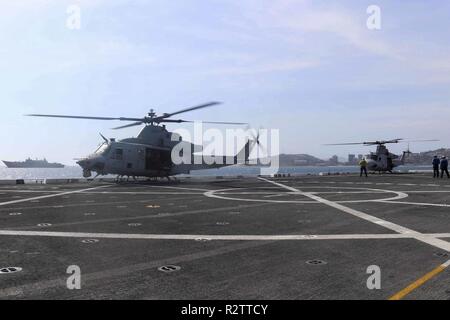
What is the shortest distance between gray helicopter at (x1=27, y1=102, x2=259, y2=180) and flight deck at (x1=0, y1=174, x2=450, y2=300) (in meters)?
18.8

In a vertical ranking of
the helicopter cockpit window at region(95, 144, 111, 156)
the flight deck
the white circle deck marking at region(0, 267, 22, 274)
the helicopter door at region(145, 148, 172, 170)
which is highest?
the helicopter cockpit window at region(95, 144, 111, 156)

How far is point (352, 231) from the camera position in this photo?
11.5 metres

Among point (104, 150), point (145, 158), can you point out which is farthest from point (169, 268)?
point (145, 158)

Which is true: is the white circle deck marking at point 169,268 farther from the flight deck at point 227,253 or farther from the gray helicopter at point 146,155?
the gray helicopter at point 146,155

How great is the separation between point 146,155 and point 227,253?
96.0 feet

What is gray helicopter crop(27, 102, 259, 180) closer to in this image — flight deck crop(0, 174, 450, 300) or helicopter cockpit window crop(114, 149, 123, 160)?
helicopter cockpit window crop(114, 149, 123, 160)

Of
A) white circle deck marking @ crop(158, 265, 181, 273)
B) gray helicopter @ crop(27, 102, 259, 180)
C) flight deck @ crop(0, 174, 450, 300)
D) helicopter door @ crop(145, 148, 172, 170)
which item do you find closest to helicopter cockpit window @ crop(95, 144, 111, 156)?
gray helicopter @ crop(27, 102, 259, 180)

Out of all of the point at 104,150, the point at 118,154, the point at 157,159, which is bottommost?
the point at 157,159

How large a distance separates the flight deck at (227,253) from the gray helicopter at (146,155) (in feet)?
61.7

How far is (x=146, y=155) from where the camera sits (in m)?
37.1

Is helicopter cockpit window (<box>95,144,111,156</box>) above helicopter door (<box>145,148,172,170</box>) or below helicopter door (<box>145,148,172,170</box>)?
above

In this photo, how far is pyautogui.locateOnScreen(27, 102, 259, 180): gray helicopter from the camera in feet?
115

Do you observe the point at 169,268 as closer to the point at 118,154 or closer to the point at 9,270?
the point at 9,270

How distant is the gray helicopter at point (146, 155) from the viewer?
3509 cm
